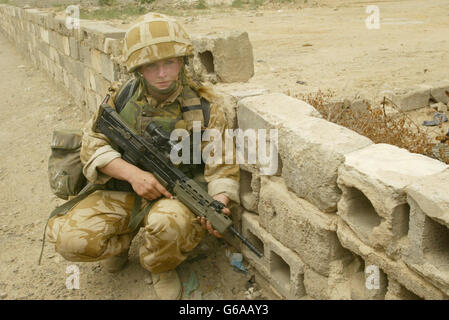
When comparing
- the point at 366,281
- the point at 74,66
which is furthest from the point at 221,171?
the point at 74,66

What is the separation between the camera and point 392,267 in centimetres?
170

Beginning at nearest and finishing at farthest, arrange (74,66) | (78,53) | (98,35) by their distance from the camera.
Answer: (98,35), (78,53), (74,66)

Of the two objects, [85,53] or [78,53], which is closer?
[85,53]

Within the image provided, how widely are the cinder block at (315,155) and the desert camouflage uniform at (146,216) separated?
1.75ft

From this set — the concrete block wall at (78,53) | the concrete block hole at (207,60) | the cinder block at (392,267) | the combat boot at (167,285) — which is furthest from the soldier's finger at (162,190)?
the concrete block wall at (78,53)

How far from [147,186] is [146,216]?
23cm

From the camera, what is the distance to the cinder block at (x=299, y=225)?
6.70 feet

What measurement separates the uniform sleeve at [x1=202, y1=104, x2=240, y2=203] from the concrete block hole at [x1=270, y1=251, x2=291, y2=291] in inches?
15.9

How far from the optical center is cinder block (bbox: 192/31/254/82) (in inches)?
125

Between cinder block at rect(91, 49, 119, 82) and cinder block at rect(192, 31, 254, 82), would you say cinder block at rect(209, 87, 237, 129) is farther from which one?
cinder block at rect(91, 49, 119, 82)

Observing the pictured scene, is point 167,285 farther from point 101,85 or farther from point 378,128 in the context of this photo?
point 101,85

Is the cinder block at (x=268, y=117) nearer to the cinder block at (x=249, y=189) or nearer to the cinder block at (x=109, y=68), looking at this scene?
the cinder block at (x=249, y=189)

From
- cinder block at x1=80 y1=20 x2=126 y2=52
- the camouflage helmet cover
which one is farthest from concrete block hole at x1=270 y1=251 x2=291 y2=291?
cinder block at x1=80 y1=20 x2=126 y2=52

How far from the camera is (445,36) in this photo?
278 inches
